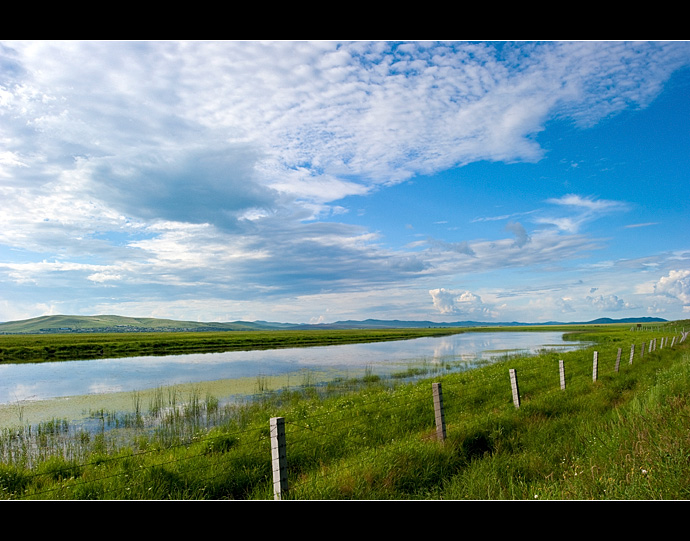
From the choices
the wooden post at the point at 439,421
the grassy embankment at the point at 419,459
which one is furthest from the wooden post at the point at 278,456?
the wooden post at the point at 439,421

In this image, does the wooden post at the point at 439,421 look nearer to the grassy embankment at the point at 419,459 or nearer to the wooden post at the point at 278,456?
the grassy embankment at the point at 419,459

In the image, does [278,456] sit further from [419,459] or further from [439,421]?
[439,421]

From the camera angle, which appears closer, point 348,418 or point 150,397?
point 348,418

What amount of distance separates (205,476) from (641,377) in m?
17.3

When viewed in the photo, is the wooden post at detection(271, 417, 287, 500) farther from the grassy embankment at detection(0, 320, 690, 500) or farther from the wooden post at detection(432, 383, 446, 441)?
the wooden post at detection(432, 383, 446, 441)

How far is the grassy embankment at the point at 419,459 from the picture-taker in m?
5.95

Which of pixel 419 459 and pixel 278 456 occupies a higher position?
pixel 278 456

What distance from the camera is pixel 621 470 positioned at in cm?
569

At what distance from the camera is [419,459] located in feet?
24.1

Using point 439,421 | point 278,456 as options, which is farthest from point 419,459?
point 278,456

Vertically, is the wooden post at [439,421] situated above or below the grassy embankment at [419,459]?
above
